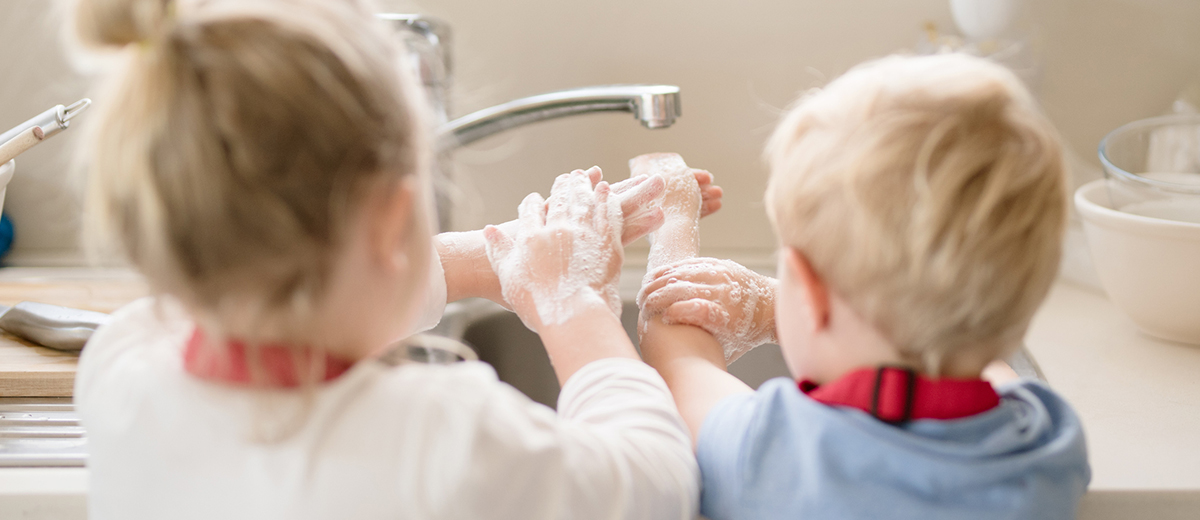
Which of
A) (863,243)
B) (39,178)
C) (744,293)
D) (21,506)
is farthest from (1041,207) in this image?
(39,178)

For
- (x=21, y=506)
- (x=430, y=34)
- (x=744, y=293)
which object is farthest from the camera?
(x=430, y=34)

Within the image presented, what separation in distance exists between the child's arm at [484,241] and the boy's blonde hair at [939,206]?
0.20 meters

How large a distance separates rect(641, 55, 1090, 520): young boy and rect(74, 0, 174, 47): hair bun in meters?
0.33

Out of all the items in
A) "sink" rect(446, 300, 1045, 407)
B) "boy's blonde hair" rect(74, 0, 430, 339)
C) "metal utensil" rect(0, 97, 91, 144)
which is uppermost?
"boy's blonde hair" rect(74, 0, 430, 339)

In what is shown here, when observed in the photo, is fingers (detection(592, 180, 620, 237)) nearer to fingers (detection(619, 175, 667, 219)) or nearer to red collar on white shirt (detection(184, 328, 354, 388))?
fingers (detection(619, 175, 667, 219))

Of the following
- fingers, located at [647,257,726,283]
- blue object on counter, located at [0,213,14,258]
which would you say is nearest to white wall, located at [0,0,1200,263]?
blue object on counter, located at [0,213,14,258]

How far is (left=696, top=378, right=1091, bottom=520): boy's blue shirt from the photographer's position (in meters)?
0.42

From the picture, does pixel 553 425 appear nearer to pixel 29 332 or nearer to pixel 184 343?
pixel 184 343

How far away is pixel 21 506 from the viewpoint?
0.53 m

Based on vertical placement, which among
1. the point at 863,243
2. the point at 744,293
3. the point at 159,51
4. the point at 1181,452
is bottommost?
the point at 1181,452

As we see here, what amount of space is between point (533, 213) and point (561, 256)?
0.20 ft

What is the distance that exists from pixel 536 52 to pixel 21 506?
780mm

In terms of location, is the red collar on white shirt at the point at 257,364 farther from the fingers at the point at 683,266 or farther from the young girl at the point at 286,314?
the fingers at the point at 683,266

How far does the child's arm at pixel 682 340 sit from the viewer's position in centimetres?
55
